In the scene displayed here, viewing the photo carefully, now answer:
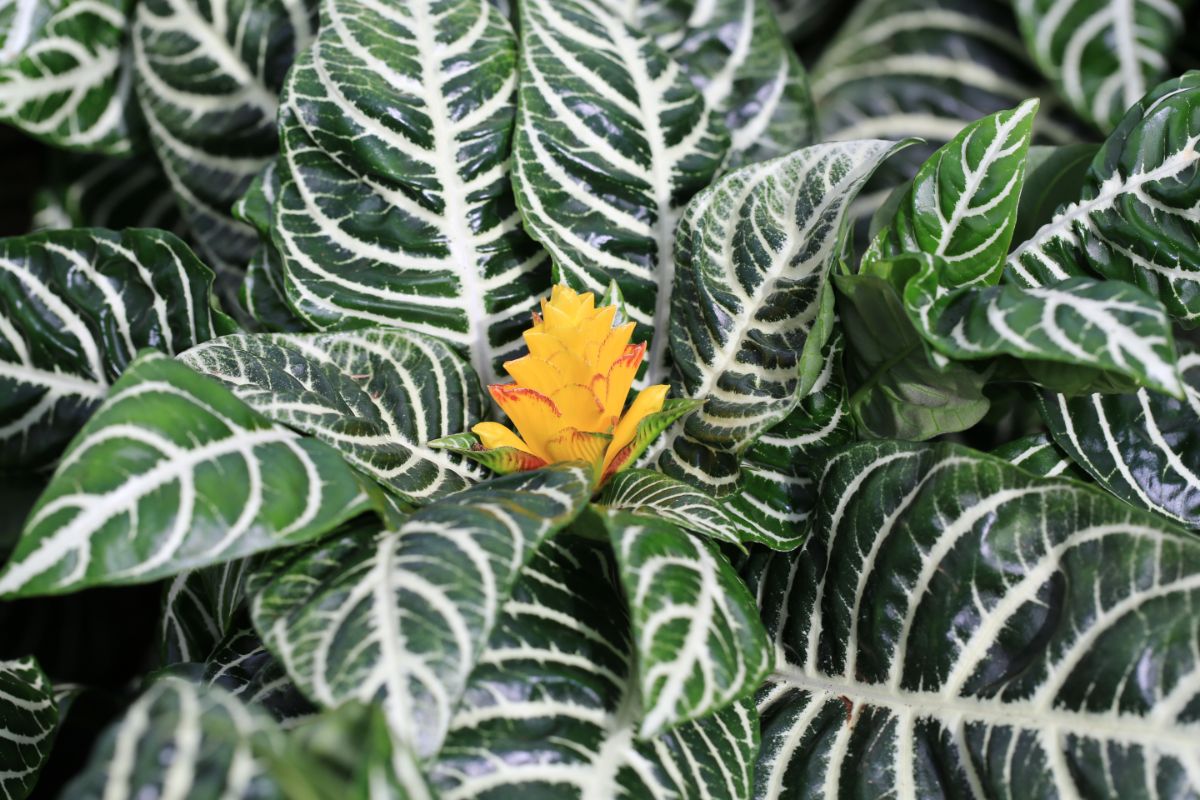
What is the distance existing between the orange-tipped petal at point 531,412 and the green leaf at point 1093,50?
916mm

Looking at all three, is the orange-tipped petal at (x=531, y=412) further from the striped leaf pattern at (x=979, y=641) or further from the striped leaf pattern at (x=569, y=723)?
the striped leaf pattern at (x=979, y=641)

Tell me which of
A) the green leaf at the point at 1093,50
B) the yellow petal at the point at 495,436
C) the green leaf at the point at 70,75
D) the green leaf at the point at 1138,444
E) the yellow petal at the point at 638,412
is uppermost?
the green leaf at the point at 1093,50

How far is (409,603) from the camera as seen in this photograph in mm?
644

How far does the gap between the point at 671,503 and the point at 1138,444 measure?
461 millimetres

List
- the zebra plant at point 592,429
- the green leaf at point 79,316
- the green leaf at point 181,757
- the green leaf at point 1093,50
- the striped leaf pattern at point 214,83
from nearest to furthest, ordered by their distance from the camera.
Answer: the green leaf at point 181,757
the zebra plant at point 592,429
the green leaf at point 79,316
the striped leaf pattern at point 214,83
the green leaf at point 1093,50

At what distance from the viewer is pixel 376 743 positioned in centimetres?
54

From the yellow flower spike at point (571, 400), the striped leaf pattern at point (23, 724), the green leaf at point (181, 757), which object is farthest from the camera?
the striped leaf pattern at point (23, 724)

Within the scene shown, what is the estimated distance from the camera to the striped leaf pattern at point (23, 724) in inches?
35.3

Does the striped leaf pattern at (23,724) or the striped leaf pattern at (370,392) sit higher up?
the striped leaf pattern at (370,392)

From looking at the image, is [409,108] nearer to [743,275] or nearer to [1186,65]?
[743,275]

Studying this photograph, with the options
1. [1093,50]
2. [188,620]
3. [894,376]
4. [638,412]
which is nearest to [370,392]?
[638,412]

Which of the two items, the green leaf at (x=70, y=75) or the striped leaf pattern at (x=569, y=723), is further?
the green leaf at (x=70, y=75)

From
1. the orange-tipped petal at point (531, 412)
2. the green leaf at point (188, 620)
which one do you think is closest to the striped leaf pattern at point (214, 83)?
the green leaf at point (188, 620)

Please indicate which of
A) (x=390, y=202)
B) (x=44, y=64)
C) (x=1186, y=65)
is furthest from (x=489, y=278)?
(x=1186, y=65)
